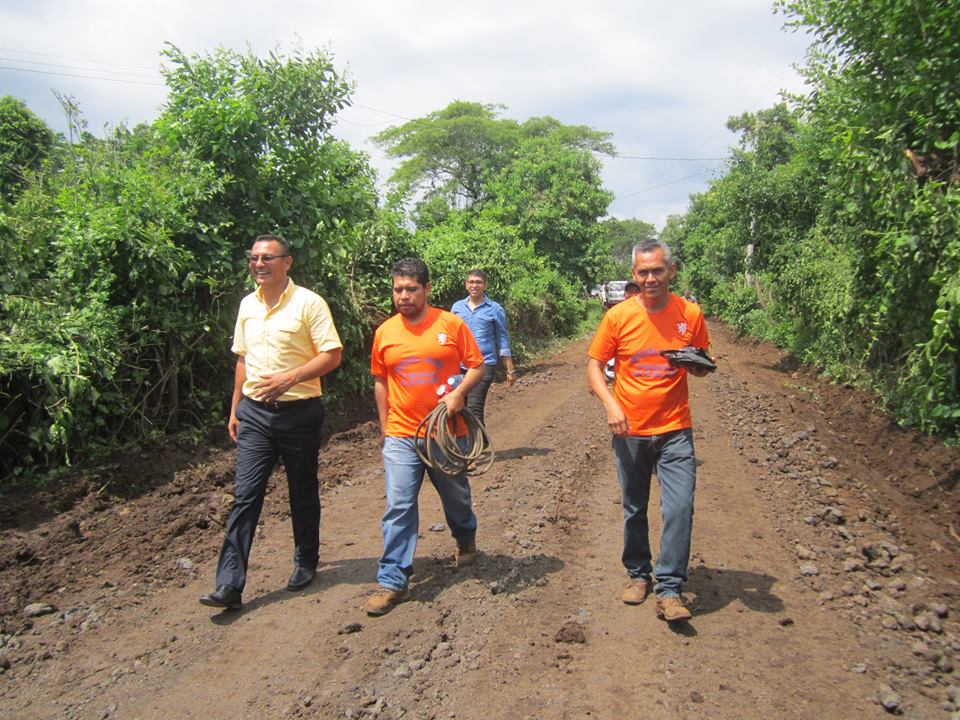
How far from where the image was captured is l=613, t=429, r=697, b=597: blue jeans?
12.8 ft

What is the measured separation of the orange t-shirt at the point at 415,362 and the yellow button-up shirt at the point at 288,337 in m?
0.33

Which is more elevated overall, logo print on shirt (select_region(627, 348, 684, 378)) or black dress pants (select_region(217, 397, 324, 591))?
logo print on shirt (select_region(627, 348, 684, 378))

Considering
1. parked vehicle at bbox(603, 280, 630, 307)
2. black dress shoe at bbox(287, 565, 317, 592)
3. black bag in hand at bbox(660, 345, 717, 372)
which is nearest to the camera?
black bag in hand at bbox(660, 345, 717, 372)

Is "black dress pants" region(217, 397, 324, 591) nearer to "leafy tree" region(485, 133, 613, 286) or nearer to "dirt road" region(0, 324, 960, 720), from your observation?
"dirt road" region(0, 324, 960, 720)

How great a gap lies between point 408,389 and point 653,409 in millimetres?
1412

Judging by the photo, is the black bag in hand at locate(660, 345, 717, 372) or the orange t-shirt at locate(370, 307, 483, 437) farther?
the orange t-shirt at locate(370, 307, 483, 437)

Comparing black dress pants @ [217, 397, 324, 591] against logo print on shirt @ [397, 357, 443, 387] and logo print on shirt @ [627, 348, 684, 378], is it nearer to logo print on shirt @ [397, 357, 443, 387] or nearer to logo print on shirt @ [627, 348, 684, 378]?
logo print on shirt @ [397, 357, 443, 387]

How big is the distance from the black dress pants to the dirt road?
0.39 m

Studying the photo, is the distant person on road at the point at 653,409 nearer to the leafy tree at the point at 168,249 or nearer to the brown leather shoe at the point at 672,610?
the brown leather shoe at the point at 672,610

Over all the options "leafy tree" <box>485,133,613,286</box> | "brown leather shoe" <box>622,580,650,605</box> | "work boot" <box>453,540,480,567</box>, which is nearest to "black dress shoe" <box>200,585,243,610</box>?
"work boot" <box>453,540,480,567</box>

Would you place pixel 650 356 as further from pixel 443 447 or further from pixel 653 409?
pixel 443 447

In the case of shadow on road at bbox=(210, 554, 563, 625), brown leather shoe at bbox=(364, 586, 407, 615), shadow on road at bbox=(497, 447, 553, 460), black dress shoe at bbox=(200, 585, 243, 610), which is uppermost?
black dress shoe at bbox=(200, 585, 243, 610)

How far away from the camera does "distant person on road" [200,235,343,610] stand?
4.18 m

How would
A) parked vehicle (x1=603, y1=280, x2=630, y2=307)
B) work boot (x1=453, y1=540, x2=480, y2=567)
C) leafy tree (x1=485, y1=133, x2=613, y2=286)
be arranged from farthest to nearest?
1. parked vehicle (x1=603, y1=280, x2=630, y2=307)
2. leafy tree (x1=485, y1=133, x2=613, y2=286)
3. work boot (x1=453, y1=540, x2=480, y2=567)
